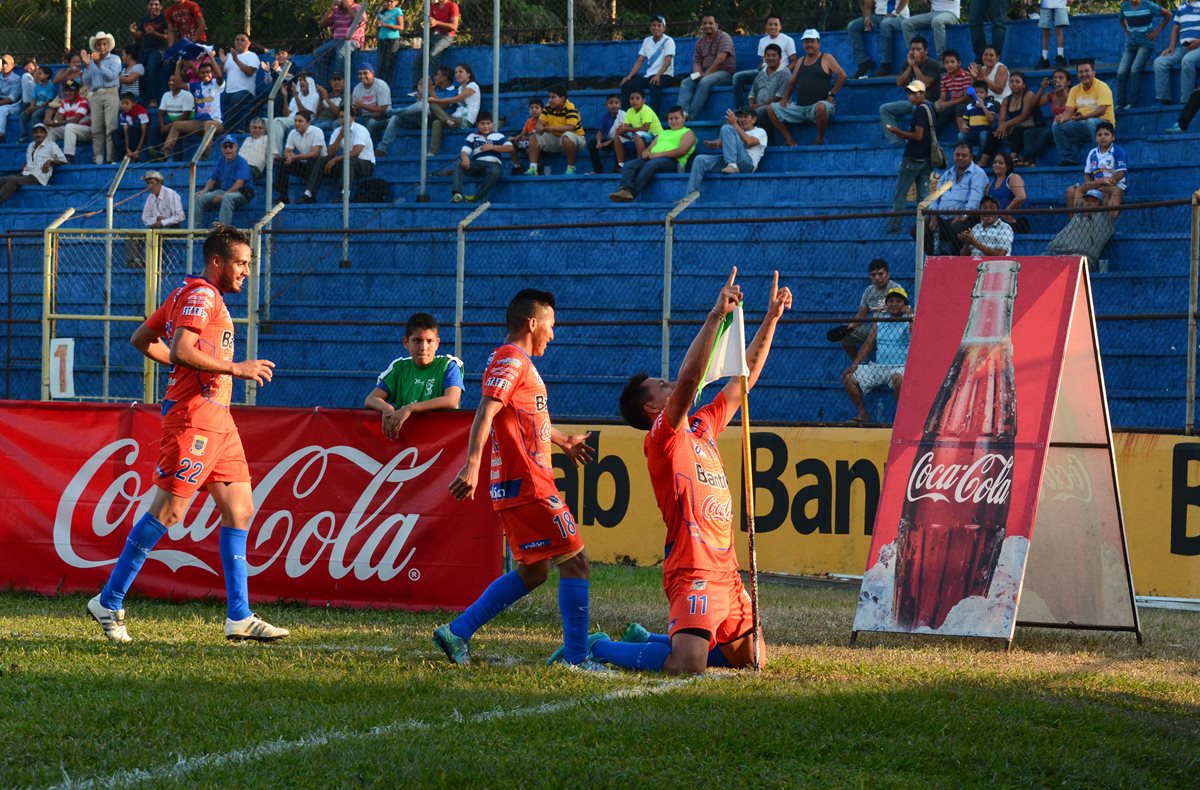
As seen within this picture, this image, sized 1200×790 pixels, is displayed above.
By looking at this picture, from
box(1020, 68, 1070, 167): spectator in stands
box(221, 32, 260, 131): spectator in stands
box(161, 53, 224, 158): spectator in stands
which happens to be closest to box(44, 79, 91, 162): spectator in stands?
box(161, 53, 224, 158): spectator in stands

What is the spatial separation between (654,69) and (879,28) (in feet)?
10.5

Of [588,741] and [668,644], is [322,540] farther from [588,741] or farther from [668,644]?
[588,741]

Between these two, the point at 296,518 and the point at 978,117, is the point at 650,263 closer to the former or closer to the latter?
the point at 978,117

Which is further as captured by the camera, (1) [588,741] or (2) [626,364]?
(2) [626,364]

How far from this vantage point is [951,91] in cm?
1850

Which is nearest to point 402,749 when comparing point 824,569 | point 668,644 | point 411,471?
point 668,644

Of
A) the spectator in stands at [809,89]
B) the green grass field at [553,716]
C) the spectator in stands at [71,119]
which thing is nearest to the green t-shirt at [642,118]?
the spectator in stands at [809,89]

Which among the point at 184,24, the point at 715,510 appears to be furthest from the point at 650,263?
the point at 184,24

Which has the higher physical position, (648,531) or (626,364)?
(626,364)

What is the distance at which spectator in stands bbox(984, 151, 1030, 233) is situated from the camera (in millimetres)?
16469

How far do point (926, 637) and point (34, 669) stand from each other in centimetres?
517

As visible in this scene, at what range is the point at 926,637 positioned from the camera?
9258 millimetres

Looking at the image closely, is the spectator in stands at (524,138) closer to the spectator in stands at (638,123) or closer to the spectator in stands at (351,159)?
the spectator in stands at (638,123)

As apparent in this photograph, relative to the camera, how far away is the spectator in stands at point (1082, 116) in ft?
56.8
